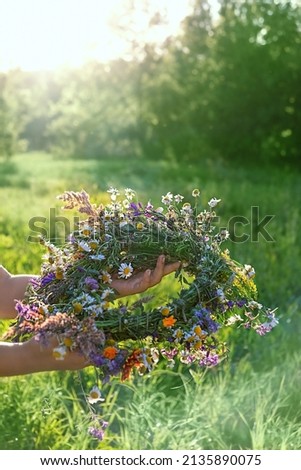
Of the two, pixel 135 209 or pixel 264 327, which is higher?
pixel 135 209

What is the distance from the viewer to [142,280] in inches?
99.3

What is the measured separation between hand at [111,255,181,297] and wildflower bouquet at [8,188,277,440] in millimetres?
29

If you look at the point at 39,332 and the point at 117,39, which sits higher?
the point at 117,39

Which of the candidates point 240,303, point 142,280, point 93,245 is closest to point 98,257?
point 93,245

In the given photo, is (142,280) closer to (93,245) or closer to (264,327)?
(93,245)

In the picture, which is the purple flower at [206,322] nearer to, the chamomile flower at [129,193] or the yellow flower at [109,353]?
the yellow flower at [109,353]

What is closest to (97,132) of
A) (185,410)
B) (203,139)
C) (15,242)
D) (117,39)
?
(117,39)

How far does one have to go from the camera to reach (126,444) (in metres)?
3.56

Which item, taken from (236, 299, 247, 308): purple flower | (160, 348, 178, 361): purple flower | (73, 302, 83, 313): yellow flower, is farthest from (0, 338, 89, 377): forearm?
(236, 299, 247, 308): purple flower

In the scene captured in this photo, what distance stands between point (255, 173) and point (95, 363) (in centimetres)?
1723

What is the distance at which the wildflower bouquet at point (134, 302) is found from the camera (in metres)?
2.24

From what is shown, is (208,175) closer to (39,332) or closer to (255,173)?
(255,173)

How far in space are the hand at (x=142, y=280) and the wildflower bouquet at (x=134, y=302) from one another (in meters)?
0.03

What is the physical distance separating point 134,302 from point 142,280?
0.14 meters
